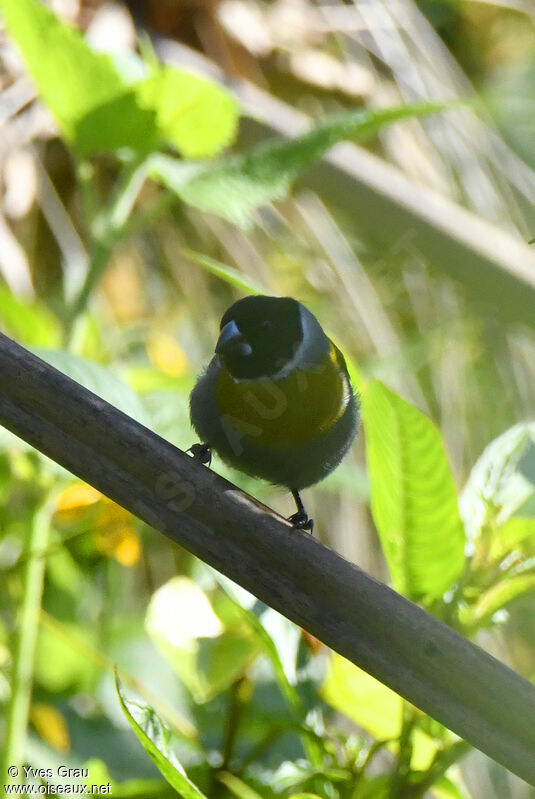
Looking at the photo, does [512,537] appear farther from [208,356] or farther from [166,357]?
[208,356]

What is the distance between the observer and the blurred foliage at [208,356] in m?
0.74

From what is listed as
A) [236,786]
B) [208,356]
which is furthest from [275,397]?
[208,356]

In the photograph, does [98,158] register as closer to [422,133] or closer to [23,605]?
[422,133]

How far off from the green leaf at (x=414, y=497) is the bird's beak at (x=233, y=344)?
1.27 ft

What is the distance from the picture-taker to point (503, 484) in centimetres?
79

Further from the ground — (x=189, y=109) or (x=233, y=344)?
(x=189, y=109)

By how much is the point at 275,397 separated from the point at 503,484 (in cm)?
36

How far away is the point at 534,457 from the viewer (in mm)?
762

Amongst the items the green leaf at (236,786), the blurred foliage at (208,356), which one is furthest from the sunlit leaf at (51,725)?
the green leaf at (236,786)

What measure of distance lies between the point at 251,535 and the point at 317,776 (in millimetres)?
Result: 240

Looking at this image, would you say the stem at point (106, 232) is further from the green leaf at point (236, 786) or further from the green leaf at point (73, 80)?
the green leaf at point (236, 786)

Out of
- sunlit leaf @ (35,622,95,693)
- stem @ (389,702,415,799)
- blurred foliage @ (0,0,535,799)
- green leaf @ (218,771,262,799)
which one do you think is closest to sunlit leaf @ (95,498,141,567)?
blurred foliage @ (0,0,535,799)

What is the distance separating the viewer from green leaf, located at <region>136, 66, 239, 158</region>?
39.8 inches

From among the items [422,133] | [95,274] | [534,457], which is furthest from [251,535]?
[422,133]
